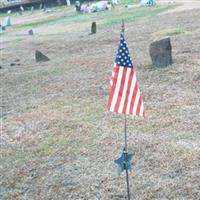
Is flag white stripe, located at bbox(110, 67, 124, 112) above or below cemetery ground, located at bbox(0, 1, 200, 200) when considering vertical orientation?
above

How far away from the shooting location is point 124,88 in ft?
24.1

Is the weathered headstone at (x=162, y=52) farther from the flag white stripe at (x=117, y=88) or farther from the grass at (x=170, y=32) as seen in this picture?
the flag white stripe at (x=117, y=88)

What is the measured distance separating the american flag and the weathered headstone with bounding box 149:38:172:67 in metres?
10.0

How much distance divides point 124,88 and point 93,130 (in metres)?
4.79

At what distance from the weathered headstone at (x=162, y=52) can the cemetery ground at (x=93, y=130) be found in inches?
14.0

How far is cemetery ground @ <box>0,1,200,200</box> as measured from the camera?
9000 millimetres

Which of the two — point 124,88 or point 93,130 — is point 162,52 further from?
point 124,88

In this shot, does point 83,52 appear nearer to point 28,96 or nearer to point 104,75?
point 104,75

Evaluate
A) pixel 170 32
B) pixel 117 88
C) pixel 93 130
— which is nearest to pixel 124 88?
pixel 117 88

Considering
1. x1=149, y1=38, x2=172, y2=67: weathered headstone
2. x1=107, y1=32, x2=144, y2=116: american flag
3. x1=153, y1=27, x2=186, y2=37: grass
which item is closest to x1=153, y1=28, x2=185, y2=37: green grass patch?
x1=153, y1=27, x2=186, y2=37: grass

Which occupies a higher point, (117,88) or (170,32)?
(117,88)

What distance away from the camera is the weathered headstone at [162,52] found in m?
17.2

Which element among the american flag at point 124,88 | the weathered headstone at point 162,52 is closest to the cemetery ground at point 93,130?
the weathered headstone at point 162,52

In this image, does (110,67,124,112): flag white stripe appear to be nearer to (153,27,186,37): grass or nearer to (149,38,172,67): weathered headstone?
(149,38,172,67): weathered headstone
